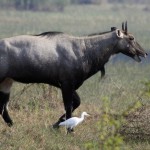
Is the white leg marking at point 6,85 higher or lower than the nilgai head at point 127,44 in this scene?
lower

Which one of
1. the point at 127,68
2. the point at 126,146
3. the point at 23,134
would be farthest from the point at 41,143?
the point at 127,68

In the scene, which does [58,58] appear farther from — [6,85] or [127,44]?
[127,44]

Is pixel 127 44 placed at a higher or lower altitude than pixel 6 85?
higher

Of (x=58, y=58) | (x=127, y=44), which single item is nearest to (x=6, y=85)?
(x=58, y=58)

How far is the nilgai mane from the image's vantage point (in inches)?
420

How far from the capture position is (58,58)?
10938 mm

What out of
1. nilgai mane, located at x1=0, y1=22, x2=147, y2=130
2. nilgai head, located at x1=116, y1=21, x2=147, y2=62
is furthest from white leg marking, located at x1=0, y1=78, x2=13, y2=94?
nilgai head, located at x1=116, y1=21, x2=147, y2=62

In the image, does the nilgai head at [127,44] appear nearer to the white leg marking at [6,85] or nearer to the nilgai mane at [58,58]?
the nilgai mane at [58,58]

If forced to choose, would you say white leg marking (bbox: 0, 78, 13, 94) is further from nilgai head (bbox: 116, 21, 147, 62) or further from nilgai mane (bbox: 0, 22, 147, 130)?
nilgai head (bbox: 116, 21, 147, 62)

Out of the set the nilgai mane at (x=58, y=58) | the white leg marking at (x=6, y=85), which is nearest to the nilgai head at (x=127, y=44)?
the nilgai mane at (x=58, y=58)

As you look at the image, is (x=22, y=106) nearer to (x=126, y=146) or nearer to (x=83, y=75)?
(x=83, y=75)

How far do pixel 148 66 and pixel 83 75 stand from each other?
12.0 m

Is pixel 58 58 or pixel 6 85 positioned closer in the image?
pixel 58 58

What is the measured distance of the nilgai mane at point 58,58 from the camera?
35.0 feet
